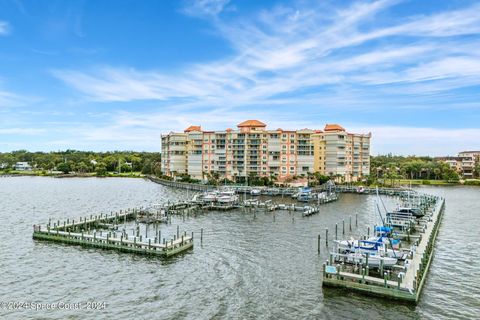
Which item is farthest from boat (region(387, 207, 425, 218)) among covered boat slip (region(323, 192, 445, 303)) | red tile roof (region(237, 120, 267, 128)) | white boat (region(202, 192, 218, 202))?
red tile roof (region(237, 120, 267, 128))

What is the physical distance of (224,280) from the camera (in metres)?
36.9

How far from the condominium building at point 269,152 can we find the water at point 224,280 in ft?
244

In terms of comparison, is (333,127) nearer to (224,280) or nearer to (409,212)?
(409,212)

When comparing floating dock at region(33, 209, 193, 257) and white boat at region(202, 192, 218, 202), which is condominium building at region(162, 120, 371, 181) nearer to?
white boat at region(202, 192, 218, 202)

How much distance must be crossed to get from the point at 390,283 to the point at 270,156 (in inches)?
4087

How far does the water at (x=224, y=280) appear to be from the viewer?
3053 cm

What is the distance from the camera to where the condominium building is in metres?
136

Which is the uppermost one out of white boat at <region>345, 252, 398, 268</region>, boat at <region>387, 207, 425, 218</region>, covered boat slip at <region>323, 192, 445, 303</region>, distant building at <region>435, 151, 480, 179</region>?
distant building at <region>435, 151, 480, 179</region>

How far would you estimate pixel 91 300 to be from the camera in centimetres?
3275

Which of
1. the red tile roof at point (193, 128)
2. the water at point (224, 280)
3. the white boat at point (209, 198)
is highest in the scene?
the red tile roof at point (193, 128)

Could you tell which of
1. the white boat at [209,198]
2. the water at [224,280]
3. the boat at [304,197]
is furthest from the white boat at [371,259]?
the boat at [304,197]

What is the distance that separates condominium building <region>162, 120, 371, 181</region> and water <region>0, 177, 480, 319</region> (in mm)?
74282

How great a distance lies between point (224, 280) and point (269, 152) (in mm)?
101036

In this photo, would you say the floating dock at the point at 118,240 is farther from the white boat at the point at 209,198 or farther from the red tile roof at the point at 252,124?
the red tile roof at the point at 252,124
